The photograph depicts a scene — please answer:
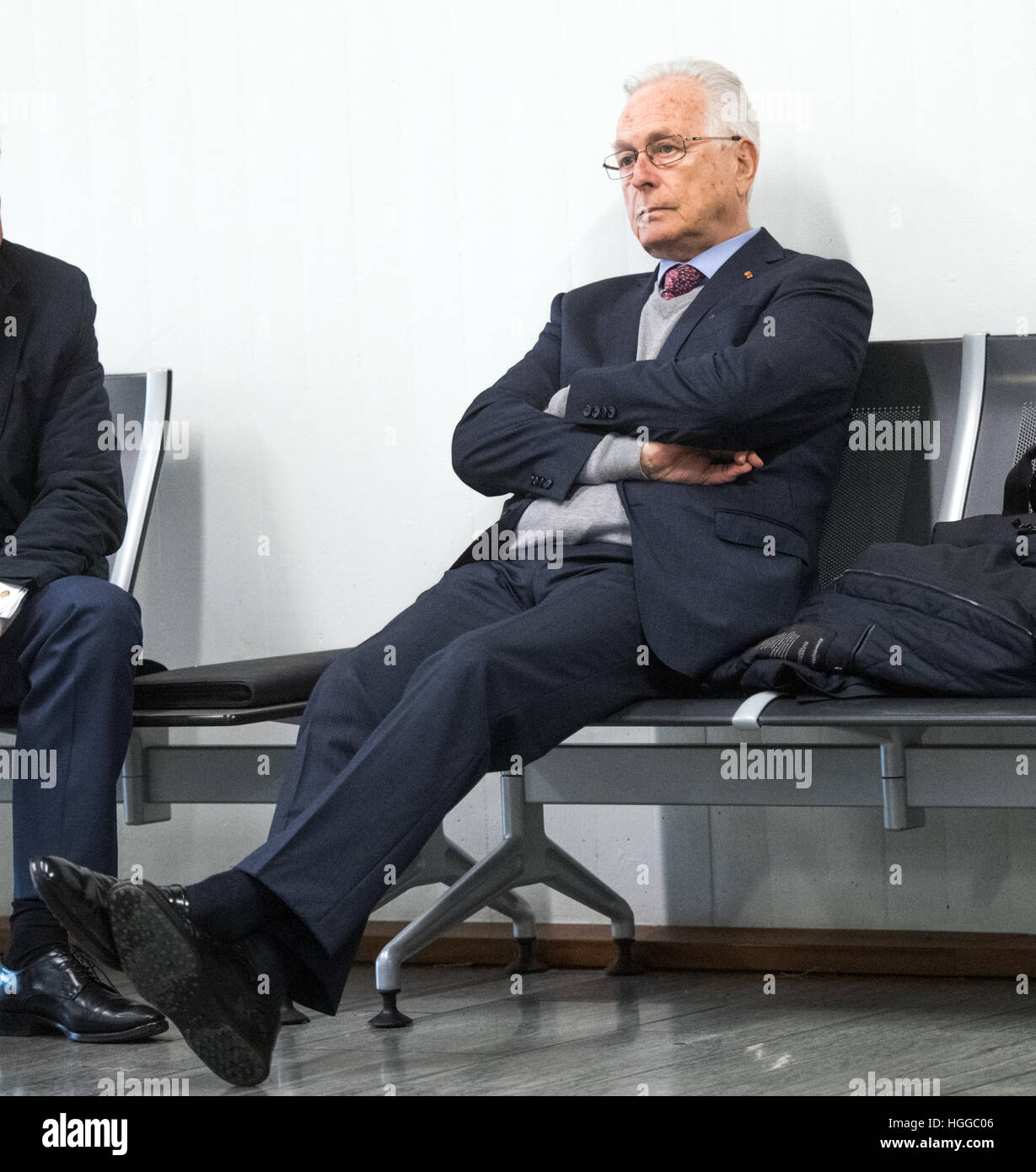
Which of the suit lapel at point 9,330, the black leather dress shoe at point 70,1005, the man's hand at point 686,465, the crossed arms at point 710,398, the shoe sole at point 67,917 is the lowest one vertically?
the black leather dress shoe at point 70,1005

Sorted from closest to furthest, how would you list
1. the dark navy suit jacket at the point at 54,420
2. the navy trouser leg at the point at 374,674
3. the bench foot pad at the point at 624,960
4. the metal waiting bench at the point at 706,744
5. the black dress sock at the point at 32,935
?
1. the navy trouser leg at the point at 374,674
2. the metal waiting bench at the point at 706,744
3. the black dress sock at the point at 32,935
4. the dark navy suit jacket at the point at 54,420
5. the bench foot pad at the point at 624,960

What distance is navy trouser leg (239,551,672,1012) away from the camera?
86.0 inches

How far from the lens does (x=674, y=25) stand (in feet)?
10.8

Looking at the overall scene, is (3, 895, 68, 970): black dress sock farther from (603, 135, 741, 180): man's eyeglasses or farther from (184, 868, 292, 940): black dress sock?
(603, 135, 741, 180): man's eyeglasses

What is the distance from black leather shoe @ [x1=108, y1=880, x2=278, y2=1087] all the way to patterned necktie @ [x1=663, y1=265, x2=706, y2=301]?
1.43m

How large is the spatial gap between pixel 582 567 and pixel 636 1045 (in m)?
Answer: 0.76

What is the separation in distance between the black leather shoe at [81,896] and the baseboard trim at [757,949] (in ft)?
4.46

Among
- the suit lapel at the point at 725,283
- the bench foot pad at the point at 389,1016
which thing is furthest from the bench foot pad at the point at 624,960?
the suit lapel at the point at 725,283

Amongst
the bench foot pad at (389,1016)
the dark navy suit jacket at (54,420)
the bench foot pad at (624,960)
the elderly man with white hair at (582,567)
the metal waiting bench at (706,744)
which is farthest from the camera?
the bench foot pad at (624,960)

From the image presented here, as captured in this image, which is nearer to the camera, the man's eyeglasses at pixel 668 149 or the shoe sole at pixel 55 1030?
the shoe sole at pixel 55 1030

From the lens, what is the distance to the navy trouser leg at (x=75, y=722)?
2660 millimetres

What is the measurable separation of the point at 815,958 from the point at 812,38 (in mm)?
1723

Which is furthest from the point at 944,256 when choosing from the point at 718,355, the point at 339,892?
the point at 339,892

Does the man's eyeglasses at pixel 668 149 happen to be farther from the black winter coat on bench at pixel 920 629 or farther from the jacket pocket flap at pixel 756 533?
the black winter coat on bench at pixel 920 629
